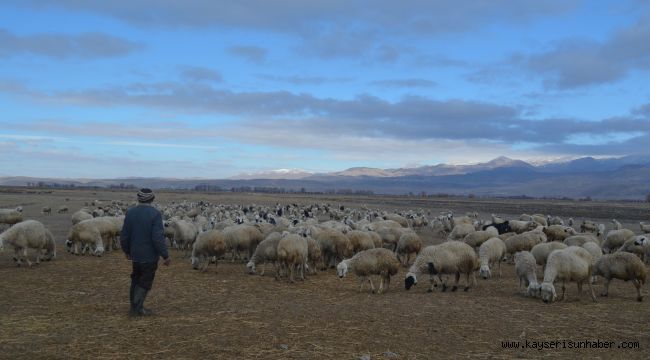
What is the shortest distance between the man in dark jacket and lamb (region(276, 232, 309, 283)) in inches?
220

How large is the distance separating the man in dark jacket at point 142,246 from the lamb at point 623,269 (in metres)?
11.5

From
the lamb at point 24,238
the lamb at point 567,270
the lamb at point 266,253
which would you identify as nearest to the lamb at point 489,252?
the lamb at point 567,270

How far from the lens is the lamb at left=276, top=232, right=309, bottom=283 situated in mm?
15805

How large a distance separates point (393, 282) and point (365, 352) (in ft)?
25.6

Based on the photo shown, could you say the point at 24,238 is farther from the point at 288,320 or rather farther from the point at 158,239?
the point at 288,320

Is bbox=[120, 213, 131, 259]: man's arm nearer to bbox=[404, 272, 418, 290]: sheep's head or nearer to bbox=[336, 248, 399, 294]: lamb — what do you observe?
bbox=[336, 248, 399, 294]: lamb

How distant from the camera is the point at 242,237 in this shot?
1980cm

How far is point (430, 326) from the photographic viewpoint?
10.4 metres

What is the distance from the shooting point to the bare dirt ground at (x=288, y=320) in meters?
8.66

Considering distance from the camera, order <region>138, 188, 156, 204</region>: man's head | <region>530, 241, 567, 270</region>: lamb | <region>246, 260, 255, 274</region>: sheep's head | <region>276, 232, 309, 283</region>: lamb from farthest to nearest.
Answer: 1. <region>246, 260, 255, 274</region>: sheep's head
2. <region>530, 241, 567, 270</region>: lamb
3. <region>276, 232, 309, 283</region>: lamb
4. <region>138, 188, 156, 204</region>: man's head

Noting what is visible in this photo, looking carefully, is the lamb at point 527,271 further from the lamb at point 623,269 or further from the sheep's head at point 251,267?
the sheep's head at point 251,267

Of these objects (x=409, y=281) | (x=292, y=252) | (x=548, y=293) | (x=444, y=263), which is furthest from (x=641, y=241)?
(x=292, y=252)

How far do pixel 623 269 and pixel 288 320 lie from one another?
923 centimetres

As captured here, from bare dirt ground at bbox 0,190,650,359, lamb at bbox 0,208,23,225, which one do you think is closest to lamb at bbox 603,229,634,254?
bare dirt ground at bbox 0,190,650,359
